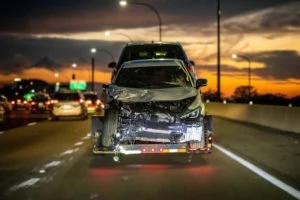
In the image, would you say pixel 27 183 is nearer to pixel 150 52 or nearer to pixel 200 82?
pixel 200 82

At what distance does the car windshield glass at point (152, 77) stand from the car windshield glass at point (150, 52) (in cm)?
445

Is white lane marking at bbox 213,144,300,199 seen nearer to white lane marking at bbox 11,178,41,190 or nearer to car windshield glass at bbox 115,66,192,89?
car windshield glass at bbox 115,66,192,89

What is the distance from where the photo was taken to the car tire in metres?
14.0

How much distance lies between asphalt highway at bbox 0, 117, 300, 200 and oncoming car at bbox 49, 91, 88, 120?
1727cm

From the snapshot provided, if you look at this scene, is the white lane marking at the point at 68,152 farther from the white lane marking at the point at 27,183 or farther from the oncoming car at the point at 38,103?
the oncoming car at the point at 38,103

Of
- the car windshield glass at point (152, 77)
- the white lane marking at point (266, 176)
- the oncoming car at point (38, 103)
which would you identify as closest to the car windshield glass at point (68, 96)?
the oncoming car at point (38, 103)

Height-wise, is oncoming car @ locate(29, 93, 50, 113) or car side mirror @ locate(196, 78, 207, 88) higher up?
car side mirror @ locate(196, 78, 207, 88)

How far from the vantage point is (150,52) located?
2167 centimetres

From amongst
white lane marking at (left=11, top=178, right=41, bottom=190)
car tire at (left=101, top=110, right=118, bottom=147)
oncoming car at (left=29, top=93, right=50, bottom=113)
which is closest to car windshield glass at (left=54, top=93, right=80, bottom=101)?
oncoming car at (left=29, top=93, right=50, bottom=113)

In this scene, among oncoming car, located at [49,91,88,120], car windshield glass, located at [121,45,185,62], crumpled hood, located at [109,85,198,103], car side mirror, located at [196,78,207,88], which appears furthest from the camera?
oncoming car, located at [49,91,88,120]

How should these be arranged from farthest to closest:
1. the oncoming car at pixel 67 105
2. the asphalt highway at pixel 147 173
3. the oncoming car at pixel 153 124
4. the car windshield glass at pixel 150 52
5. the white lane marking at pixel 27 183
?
the oncoming car at pixel 67 105 → the car windshield glass at pixel 150 52 → the oncoming car at pixel 153 124 → the white lane marking at pixel 27 183 → the asphalt highway at pixel 147 173

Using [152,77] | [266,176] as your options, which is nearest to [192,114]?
[266,176]

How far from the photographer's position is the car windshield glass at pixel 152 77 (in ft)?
51.7

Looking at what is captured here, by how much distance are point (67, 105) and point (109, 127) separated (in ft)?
80.1
